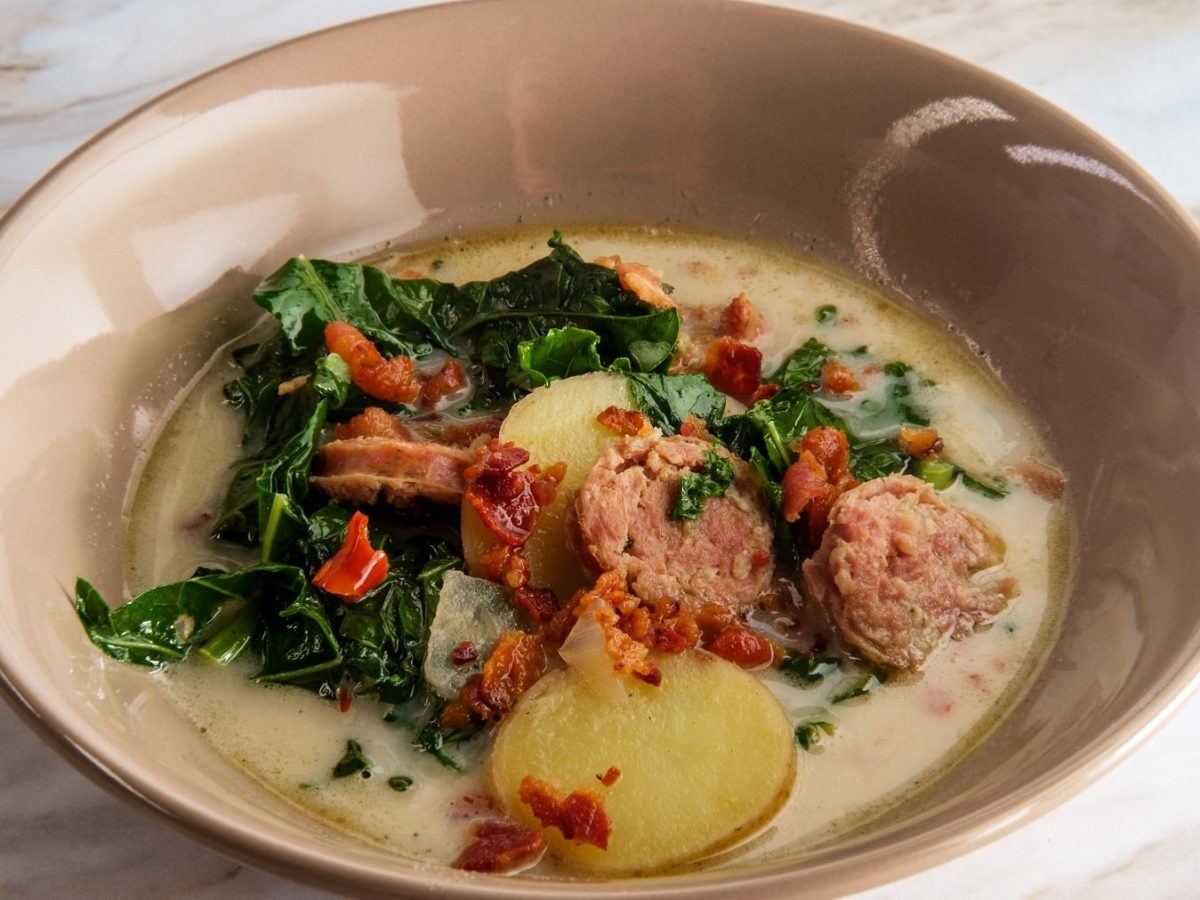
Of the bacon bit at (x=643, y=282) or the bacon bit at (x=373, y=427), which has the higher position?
the bacon bit at (x=643, y=282)

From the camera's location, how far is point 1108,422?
4305mm

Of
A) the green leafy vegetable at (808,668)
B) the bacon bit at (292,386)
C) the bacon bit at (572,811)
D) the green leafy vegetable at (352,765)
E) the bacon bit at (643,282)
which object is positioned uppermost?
the bacon bit at (643,282)

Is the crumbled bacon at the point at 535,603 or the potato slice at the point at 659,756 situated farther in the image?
the crumbled bacon at the point at 535,603

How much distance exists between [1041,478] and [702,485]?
1.27m

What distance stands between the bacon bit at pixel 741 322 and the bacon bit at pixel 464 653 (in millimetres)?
1725

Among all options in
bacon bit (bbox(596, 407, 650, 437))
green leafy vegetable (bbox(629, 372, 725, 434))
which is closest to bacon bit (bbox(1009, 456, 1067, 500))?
green leafy vegetable (bbox(629, 372, 725, 434))

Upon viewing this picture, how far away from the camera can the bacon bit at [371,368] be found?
447cm

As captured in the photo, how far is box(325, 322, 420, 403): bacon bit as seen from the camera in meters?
4.47

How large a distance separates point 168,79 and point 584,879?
4.85 m

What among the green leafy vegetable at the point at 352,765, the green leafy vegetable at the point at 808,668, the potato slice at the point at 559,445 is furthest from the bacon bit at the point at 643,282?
the green leafy vegetable at the point at 352,765

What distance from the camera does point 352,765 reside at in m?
3.54

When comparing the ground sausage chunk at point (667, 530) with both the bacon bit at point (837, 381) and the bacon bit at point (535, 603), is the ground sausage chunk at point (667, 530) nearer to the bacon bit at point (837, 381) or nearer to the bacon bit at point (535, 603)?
the bacon bit at point (535, 603)

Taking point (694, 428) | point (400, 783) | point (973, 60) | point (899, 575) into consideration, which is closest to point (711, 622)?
point (899, 575)

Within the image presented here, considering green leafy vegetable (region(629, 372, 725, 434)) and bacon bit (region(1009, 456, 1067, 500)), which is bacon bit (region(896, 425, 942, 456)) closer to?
bacon bit (region(1009, 456, 1067, 500))
